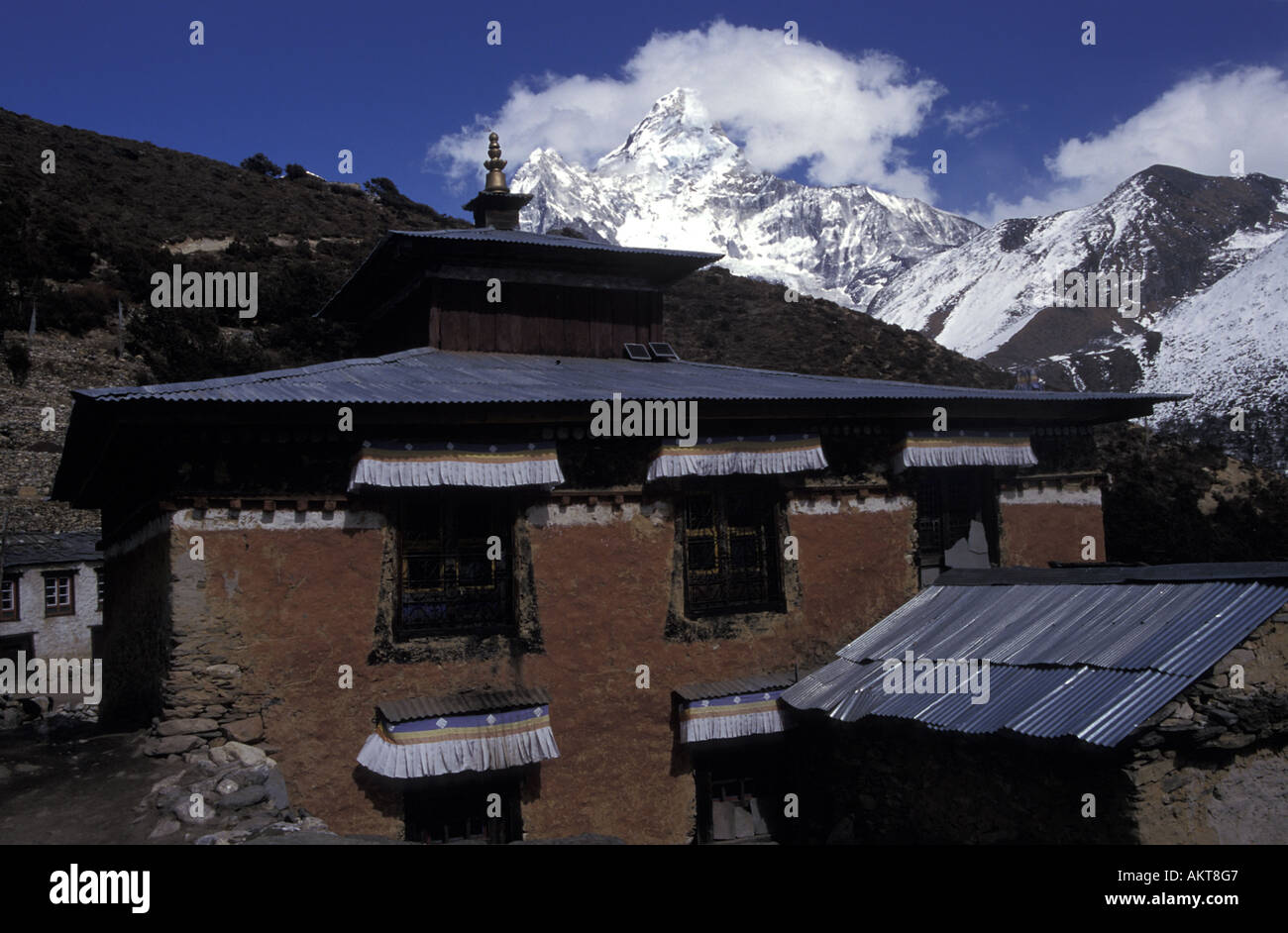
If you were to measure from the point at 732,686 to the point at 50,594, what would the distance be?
35.7 m

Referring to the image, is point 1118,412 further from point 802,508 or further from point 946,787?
point 946,787

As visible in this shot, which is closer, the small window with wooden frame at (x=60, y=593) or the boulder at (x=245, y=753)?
the boulder at (x=245, y=753)

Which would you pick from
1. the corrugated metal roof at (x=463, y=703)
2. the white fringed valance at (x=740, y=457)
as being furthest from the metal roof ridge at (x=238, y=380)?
the white fringed valance at (x=740, y=457)

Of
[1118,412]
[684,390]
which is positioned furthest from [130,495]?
[1118,412]

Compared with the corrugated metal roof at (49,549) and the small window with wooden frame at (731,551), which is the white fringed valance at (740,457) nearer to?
the small window with wooden frame at (731,551)

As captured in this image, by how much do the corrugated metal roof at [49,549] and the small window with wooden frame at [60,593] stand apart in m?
0.81

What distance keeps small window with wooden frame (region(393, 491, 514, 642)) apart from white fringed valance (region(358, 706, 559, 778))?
43.0 inches

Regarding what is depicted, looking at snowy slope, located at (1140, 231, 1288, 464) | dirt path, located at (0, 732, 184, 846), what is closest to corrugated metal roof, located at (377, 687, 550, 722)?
dirt path, located at (0, 732, 184, 846)

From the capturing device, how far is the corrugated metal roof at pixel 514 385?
33.9 ft

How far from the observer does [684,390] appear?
12.3 m

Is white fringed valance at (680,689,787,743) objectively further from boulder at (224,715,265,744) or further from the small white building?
the small white building

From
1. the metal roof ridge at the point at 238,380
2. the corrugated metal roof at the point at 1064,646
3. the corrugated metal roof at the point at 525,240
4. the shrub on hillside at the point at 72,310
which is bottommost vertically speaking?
the corrugated metal roof at the point at 1064,646

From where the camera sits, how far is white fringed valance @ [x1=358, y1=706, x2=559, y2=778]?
1006 centimetres

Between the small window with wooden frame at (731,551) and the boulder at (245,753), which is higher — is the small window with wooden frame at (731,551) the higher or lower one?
the higher one
